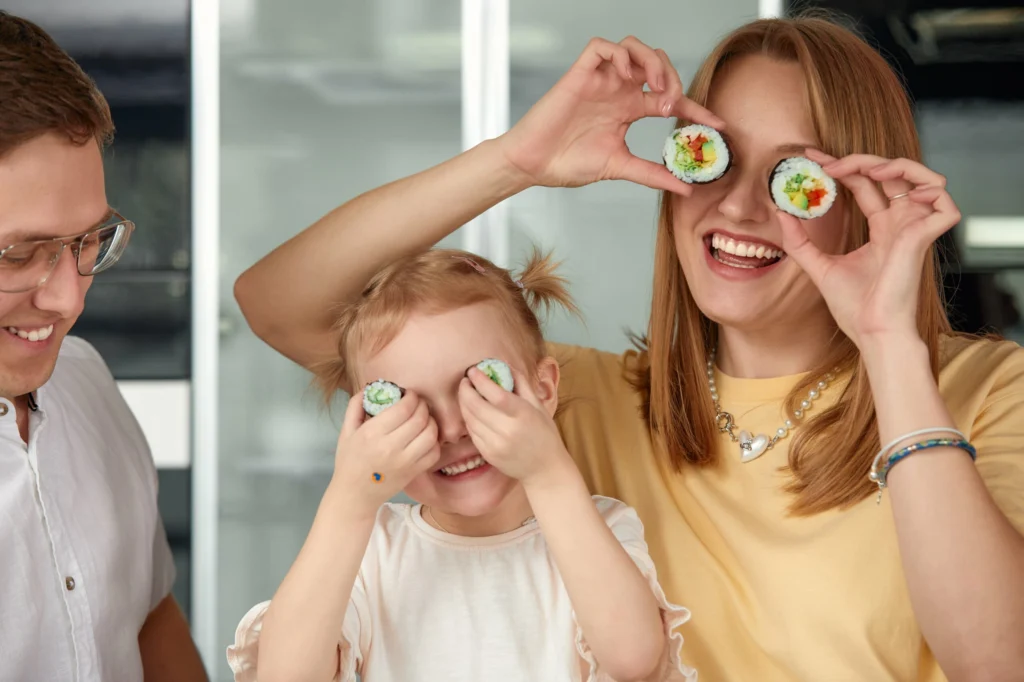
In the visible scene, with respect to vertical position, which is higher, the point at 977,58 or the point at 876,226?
the point at 977,58

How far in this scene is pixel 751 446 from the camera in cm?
170

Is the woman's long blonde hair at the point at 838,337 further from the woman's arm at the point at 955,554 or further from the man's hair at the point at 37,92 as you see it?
the man's hair at the point at 37,92

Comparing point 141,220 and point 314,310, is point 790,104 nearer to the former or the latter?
point 314,310

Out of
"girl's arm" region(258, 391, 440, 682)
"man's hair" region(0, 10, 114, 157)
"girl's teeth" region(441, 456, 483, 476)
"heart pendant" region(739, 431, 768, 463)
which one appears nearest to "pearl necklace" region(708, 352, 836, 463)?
"heart pendant" region(739, 431, 768, 463)

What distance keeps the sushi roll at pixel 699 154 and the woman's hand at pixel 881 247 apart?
13 centimetres

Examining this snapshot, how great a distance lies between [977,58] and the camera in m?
3.75

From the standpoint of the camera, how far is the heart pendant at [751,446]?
169 cm

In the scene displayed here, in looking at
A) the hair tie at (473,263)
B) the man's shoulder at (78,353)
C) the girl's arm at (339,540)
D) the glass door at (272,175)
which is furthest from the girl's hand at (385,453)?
the glass door at (272,175)

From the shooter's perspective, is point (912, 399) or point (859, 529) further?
point (859, 529)

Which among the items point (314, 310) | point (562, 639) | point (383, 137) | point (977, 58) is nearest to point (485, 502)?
point (562, 639)

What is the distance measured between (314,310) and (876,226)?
91cm

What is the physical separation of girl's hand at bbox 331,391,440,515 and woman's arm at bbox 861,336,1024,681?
0.59 meters

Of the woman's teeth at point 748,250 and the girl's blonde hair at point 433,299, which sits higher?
the woman's teeth at point 748,250

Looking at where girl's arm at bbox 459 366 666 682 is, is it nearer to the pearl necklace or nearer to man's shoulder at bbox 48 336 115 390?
the pearl necklace
